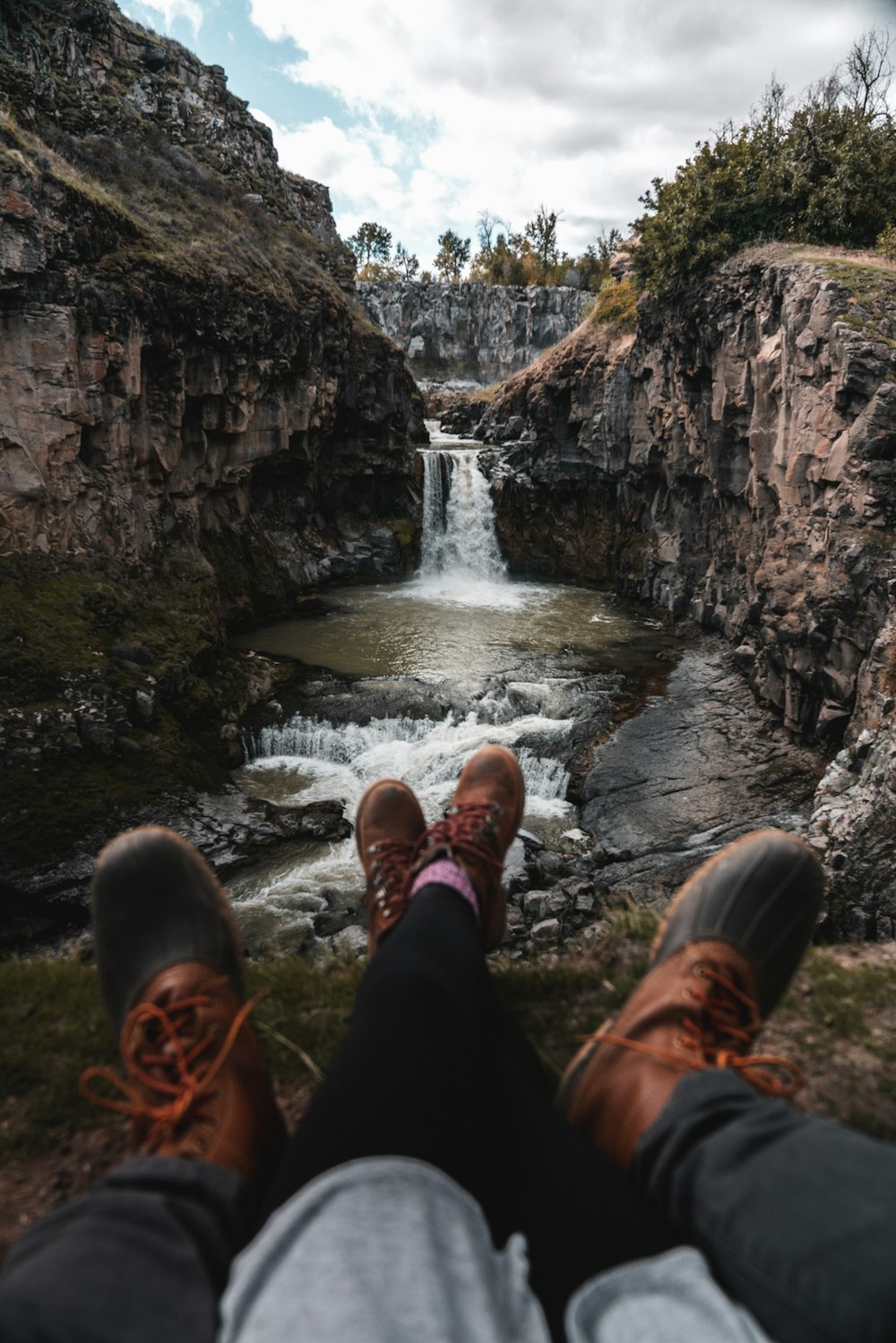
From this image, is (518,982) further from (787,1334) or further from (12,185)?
(12,185)

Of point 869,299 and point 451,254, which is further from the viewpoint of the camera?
point 451,254

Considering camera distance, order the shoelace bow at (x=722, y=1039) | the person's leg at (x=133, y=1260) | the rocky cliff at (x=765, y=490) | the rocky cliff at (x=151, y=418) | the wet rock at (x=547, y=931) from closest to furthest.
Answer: the person's leg at (x=133, y=1260) < the shoelace bow at (x=722, y=1039) < the wet rock at (x=547, y=931) < the rocky cliff at (x=765, y=490) < the rocky cliff at (x=151, y=418)

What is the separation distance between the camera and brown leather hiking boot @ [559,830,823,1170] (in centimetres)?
179

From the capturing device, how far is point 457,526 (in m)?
24.6

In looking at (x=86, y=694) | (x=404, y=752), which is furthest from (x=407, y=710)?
(x=86, y=694)

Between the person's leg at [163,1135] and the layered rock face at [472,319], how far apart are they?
200ft

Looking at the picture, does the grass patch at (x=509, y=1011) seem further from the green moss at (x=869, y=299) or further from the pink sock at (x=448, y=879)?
the green moss at (x=869, y=299)

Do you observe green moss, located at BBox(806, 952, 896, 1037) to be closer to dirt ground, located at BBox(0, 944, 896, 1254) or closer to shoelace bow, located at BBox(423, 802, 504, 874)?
dirt ground, located at BBox(0, 944, 896, 1254)

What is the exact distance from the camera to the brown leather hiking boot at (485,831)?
274 cm

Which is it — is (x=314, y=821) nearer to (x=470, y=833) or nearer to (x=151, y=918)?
(x=470, y=833)

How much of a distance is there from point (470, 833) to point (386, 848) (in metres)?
0.37

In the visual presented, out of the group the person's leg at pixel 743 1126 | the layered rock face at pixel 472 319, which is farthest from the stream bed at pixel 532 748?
the layered rock face at pixel 472 319

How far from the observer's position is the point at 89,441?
11.8m

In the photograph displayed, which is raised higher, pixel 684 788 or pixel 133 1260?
pixel 133 1260
